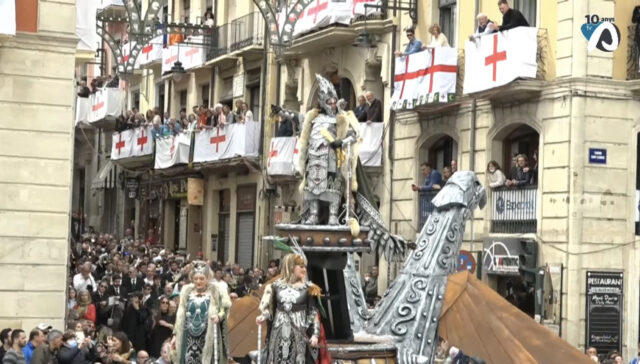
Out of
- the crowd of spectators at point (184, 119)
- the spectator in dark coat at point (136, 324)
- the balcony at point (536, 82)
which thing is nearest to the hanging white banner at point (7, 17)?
the spectator in dark coat at point (136, 324)

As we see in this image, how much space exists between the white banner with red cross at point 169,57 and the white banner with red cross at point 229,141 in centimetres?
436

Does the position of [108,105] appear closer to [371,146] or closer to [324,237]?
[371,146]

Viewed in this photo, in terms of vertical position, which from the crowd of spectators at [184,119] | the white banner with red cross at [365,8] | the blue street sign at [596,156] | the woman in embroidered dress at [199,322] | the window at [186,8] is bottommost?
the woman in embroidered dress at [199,322]

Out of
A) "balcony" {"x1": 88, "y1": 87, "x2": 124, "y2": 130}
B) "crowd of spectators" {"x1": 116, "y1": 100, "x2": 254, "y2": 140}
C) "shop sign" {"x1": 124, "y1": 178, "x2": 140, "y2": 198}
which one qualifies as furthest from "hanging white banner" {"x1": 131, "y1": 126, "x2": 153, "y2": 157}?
"shop sign" {"x1": 124, "y1": 178, "x2": 140, "y2": 198}

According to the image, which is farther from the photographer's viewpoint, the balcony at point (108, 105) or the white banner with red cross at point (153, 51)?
the balcony at point (108, 105)

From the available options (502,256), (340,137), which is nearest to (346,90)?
(502,256)

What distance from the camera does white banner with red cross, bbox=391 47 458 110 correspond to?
27969 millimetres

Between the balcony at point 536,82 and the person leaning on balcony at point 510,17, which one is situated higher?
the person leaning on balcony at point 510,17

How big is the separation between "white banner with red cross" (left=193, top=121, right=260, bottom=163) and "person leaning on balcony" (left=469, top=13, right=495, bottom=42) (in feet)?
34.2

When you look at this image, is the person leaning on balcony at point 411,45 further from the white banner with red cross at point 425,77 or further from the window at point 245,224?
the window at point 245,224

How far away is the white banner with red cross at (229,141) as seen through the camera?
120 ft

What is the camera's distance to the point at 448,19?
29.8 m

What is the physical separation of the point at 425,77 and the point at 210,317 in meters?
14.7

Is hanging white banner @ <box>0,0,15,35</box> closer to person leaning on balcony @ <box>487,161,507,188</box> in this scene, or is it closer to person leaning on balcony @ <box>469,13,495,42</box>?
person leaning on balcony @ <box>469,13,495,42</box>
